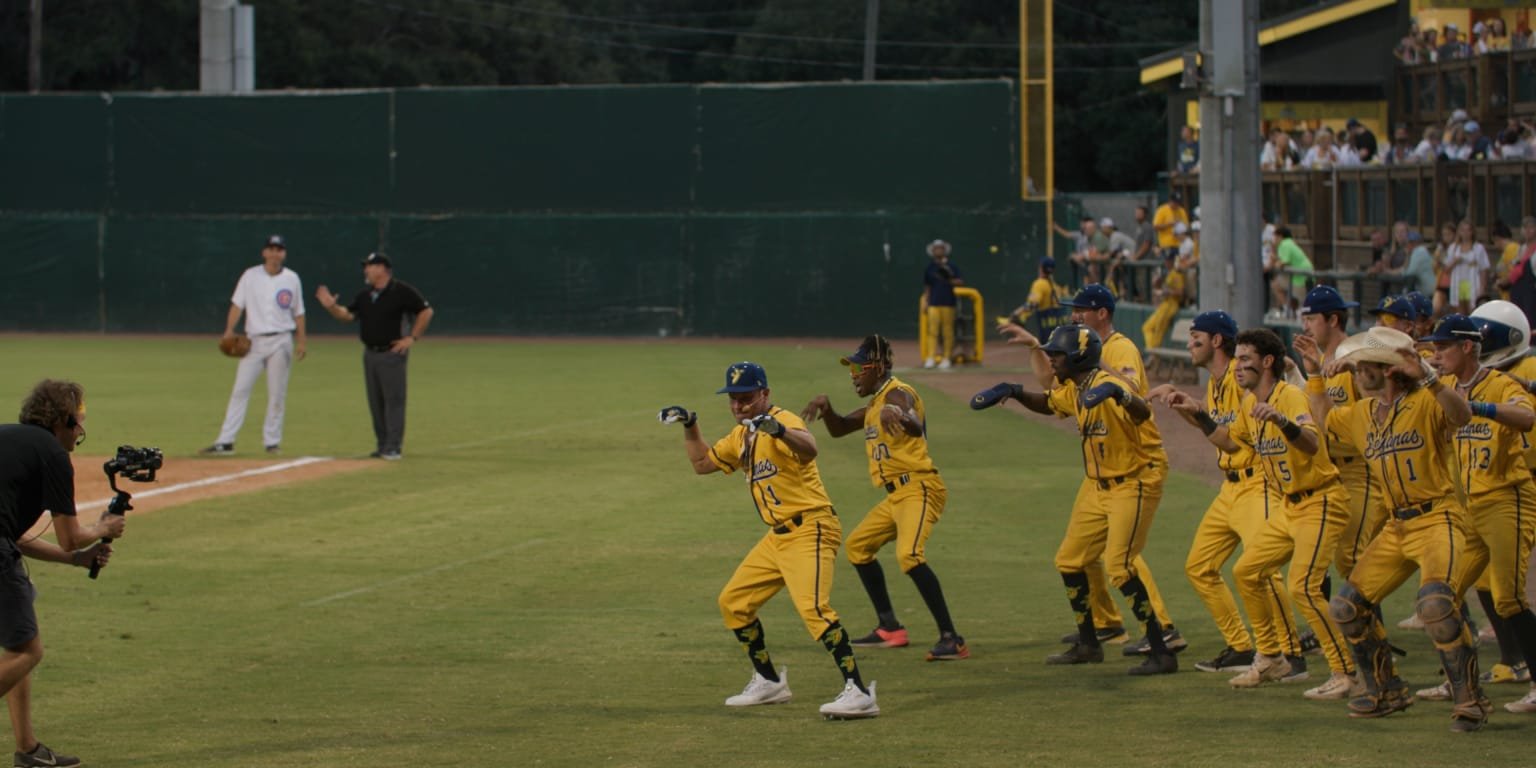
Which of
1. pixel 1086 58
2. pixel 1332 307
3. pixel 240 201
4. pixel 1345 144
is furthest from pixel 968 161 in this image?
pixel 1086 58

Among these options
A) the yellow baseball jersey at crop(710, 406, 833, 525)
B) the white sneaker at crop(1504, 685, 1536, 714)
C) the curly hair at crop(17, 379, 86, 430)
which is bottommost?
the white sneaker at crop(1504, 685, 1536, 714)

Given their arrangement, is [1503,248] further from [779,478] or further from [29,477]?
[29,477]

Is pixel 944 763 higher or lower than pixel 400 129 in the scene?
lower

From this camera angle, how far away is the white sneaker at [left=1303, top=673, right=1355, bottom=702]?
925 centimetres

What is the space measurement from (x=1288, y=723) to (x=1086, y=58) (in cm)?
6454

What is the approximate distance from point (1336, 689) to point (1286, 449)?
1.21 m

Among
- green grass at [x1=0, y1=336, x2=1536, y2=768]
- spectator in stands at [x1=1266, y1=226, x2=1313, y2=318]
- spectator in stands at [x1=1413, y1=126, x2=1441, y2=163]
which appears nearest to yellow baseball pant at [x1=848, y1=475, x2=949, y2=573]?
green grass at [x1=0, y1=336, x2=1536, y2=768]

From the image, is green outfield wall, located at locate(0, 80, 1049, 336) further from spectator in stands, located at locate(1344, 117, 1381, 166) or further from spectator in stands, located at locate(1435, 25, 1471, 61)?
spectator in stands, located at locate(1344, 117, 1381, 166)

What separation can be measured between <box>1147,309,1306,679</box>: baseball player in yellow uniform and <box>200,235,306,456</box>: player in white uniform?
39.4 ft

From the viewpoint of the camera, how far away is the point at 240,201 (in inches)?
1622

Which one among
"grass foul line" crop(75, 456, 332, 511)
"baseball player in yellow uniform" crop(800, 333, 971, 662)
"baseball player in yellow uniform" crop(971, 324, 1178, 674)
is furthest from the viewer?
"grass foul line" crop(75, 456, 332, 511)

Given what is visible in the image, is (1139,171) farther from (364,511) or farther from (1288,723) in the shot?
(1288,723)

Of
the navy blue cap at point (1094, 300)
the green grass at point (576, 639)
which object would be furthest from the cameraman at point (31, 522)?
the navy blue cap at point (1094, 300)

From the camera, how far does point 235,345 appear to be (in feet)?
63.6
